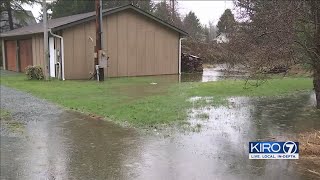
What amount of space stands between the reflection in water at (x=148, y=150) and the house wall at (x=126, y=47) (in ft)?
37.5

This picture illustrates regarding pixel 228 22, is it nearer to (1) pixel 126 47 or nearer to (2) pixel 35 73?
(1) pixel 126 47

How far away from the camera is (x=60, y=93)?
46.8ft

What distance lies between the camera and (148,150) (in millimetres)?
6652

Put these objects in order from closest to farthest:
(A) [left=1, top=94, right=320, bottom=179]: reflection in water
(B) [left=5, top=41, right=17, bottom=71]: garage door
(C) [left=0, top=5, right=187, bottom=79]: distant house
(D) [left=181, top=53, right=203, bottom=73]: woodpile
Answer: (A) [left=1, top=94, right=320, bottom=179]: reflection in water → (C) [left=0, top=5, right=187, bottom=79]: distant house → (D) [left=181, top=53, right=203, bottom=73]: woodpile → (B) [left=5, top=41, right=17, bottom=71]: garage door

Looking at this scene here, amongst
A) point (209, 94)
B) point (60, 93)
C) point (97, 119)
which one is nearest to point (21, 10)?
point (60, 93)

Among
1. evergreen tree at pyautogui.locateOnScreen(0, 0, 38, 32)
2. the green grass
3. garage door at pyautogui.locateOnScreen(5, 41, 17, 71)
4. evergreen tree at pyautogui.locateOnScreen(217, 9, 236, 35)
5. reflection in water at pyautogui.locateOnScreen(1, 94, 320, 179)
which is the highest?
evergreen tree at pyautogui.locateOnScreen(0, 0, 38, 32)

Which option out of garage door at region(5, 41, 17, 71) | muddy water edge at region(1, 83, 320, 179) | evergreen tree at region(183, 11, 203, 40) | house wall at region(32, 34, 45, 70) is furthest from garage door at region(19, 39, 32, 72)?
evergreen tree at region(183, 11, 203, 40)

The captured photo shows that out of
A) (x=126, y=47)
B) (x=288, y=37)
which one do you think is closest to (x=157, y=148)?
(x=288, y=37)

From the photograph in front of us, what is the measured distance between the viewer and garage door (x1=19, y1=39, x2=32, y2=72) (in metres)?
25.6

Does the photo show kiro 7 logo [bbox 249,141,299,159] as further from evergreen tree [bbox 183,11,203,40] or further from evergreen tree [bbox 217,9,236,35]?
evergreen tree [bbox 183,11,203,40]

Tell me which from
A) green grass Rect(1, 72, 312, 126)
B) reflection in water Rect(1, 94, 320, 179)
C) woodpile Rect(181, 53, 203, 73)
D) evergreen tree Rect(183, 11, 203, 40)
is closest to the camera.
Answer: reflection in water Rect(1, 94, 320, 179)

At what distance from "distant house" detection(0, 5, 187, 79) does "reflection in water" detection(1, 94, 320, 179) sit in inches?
447

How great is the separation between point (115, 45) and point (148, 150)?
1624 cm

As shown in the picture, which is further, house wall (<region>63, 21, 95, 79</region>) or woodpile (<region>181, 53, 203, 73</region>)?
woodpile (<region>181, 53, 203, 73</region>)
